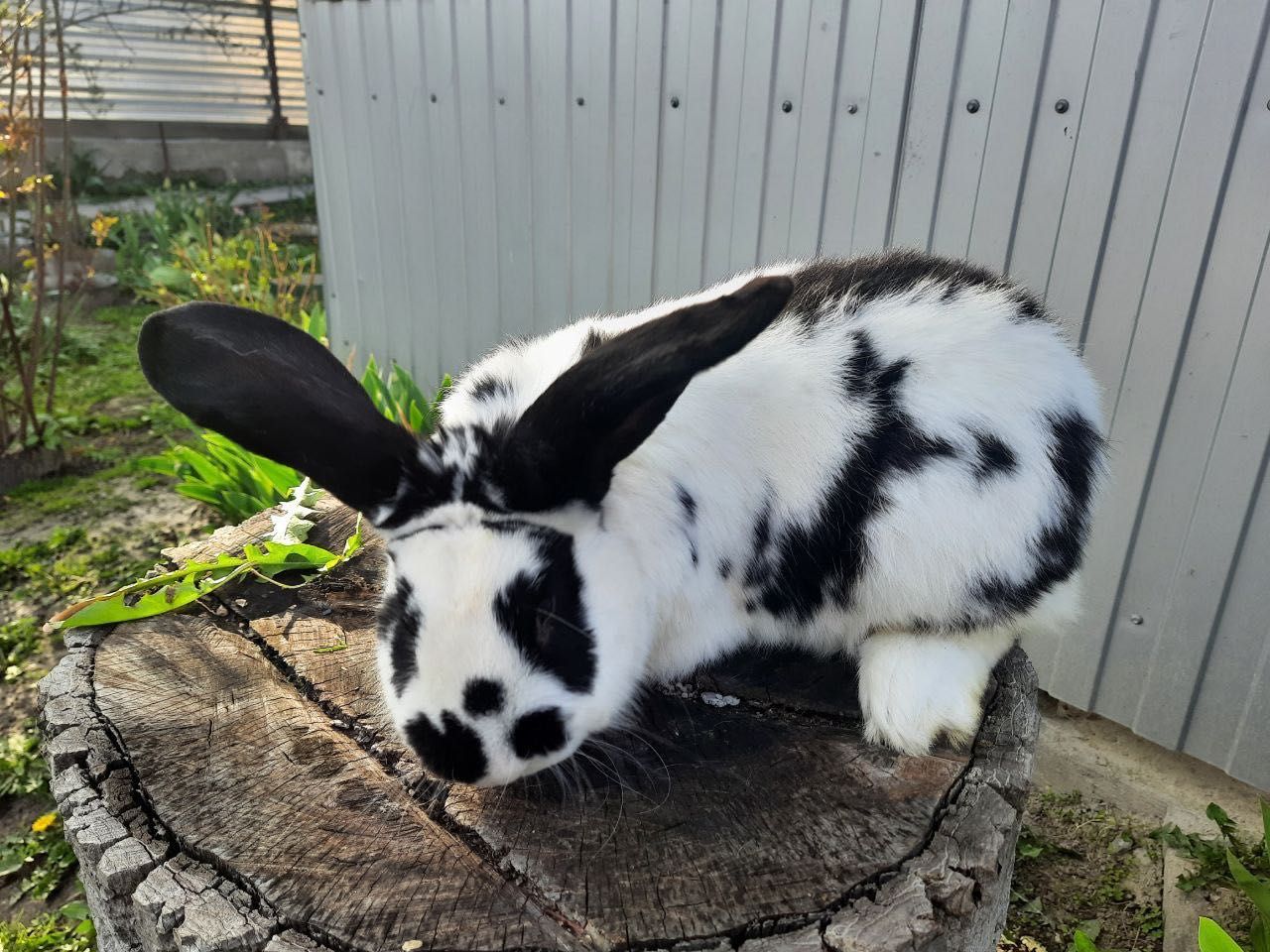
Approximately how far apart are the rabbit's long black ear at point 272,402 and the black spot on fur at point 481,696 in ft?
1.05

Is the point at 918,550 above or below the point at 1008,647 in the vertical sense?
above

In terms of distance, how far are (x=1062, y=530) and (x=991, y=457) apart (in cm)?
20

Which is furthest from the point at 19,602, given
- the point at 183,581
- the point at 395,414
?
the point at 183,581

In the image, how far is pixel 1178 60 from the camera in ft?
7.66

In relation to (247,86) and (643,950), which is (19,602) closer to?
(643,950)

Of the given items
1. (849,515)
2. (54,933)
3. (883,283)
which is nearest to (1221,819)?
(849,515)

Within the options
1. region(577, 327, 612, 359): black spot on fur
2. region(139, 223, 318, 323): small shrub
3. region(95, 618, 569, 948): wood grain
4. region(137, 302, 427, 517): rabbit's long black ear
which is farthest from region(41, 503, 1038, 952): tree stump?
region(139, 223, 318, 323): small shrub

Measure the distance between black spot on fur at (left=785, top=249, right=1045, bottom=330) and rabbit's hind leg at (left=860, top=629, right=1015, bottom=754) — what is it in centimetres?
61

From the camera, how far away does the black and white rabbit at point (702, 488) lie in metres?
1.23

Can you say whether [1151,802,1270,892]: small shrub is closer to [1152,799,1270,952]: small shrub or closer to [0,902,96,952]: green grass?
[1152,799,1270,952]: small shrub

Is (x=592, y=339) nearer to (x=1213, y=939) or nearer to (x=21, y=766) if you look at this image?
(x=1213, y=939)

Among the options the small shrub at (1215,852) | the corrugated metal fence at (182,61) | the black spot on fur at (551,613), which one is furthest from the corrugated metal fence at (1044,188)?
the corrugated metal fence at (182,61)

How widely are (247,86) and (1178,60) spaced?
32.9 ft

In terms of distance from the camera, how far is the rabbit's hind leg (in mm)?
1498
